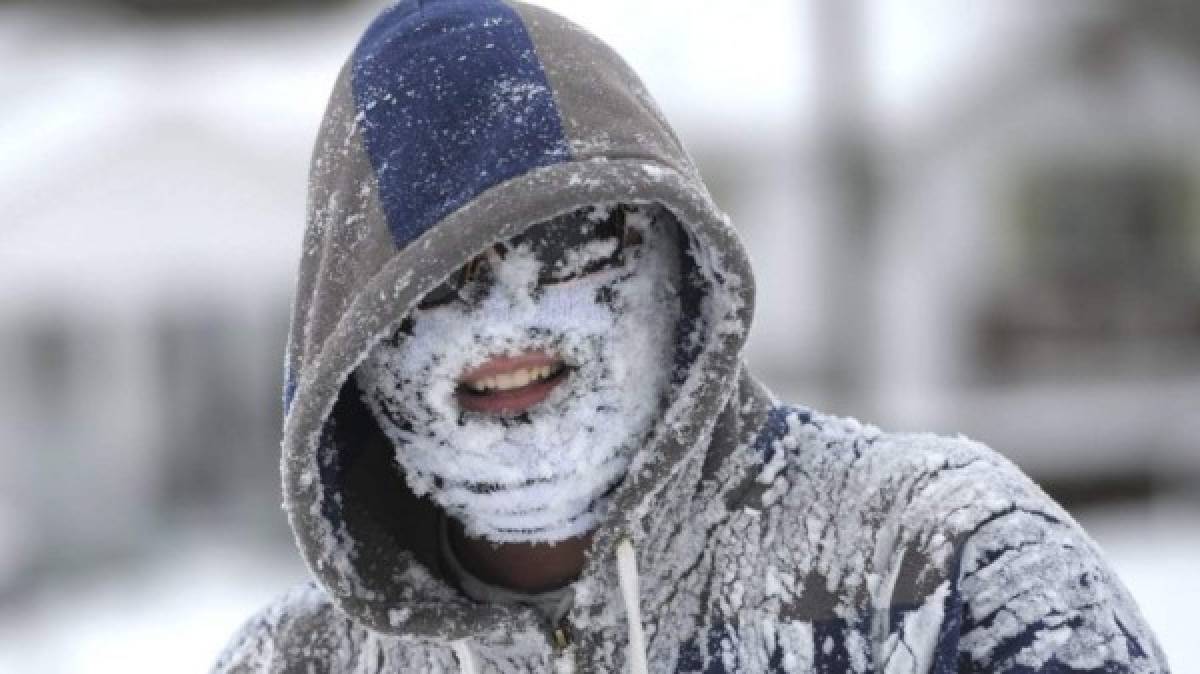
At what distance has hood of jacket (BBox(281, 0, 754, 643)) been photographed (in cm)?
166

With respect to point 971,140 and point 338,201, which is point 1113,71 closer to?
A: point 971,140

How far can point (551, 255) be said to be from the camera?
178 cm

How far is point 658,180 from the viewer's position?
1.67m

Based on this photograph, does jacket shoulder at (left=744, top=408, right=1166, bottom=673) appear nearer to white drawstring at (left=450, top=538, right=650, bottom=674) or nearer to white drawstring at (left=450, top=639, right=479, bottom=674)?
Answer: white drawstring at (left=450, top=538, right=650, bottom=674)

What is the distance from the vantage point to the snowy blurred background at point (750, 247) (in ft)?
36.7

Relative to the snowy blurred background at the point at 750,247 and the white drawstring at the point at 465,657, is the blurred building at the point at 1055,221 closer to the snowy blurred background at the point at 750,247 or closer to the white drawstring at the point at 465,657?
the snowy blurred background at the point at 750,247

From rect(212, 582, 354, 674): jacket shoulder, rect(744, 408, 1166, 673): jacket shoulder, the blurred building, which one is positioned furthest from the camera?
the blurred building

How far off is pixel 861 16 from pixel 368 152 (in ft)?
31.5

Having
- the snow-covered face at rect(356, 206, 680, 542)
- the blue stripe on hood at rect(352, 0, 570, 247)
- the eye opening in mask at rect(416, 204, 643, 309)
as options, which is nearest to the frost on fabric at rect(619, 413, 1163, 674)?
the snow-covered face at rect(356, 206, 680, 542)

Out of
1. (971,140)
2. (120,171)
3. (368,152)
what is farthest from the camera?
(971,140)

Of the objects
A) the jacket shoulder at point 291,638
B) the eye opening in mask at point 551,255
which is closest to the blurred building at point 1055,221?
the jacket shoulder at point 291,638

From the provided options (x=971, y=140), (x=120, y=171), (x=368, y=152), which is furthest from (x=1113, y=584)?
(x=971, y=140)

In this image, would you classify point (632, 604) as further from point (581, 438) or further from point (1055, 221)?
point (1055, 221)

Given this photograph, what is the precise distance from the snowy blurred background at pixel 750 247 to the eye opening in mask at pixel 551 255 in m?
7.94
